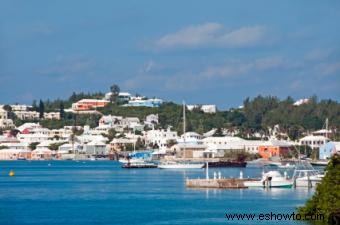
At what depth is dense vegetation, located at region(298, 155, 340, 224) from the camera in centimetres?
3466

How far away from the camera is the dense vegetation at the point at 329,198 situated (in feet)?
114

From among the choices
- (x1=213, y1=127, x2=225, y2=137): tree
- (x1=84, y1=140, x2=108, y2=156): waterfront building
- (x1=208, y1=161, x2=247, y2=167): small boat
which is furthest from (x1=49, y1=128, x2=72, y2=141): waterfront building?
(x1=208, y1=161, x2=247, y2=167): small boat

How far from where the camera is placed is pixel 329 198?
35.2 m

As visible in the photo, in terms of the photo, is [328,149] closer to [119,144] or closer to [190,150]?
[190,150]

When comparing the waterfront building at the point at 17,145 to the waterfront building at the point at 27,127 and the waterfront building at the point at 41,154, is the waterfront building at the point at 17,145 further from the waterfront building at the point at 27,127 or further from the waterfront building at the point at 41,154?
the waterfront building at the point at 27,127

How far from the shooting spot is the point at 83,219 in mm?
42812

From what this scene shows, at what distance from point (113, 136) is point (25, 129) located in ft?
61.1

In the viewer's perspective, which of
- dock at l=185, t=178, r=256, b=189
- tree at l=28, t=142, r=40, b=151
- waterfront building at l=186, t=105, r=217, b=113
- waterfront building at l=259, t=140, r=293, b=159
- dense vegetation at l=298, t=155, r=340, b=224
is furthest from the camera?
waterfront building at l=186, t=105, r=217, b=113

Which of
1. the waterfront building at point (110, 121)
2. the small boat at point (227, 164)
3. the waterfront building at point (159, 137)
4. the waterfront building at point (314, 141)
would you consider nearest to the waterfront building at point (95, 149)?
the waterfront building at point (159, 137)

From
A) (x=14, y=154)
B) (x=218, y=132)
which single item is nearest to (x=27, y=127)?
(x=14, y=154)

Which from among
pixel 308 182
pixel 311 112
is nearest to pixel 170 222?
pixel 308 182

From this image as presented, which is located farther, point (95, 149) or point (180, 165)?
point (95, 149)

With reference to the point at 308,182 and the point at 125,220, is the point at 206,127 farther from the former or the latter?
the point at 125,220

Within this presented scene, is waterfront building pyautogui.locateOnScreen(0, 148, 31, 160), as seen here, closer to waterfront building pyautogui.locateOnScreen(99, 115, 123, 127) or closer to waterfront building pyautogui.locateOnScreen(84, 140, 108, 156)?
waterfront building pyautogui.locateOnScreen(84, 140, 108, 156)
